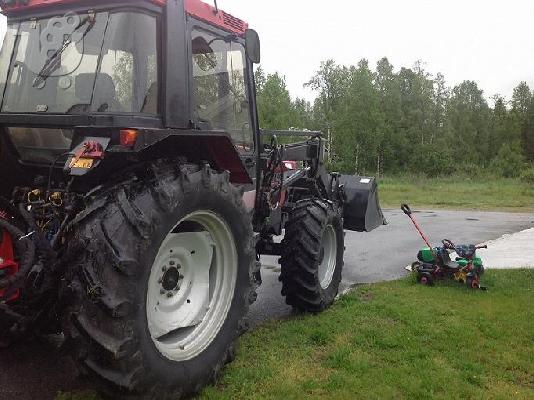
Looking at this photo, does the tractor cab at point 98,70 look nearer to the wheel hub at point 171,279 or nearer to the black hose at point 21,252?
the black hose at point 21,252

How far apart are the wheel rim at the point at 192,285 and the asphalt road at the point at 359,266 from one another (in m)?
0.77

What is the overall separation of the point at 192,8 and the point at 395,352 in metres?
3.18

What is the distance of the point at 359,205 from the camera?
24.8 ft

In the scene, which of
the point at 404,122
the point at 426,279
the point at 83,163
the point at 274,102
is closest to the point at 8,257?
the point at 83,163

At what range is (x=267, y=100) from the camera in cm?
3738

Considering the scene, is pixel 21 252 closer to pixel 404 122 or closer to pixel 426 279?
pixel 426 279

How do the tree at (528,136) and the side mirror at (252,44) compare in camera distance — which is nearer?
the side mirror at (252,44)

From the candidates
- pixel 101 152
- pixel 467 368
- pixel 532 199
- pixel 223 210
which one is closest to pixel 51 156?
pixel 101 152

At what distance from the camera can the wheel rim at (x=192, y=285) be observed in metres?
3.47

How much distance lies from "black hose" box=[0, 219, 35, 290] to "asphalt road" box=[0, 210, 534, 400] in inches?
38.0

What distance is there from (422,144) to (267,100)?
62.6 feet

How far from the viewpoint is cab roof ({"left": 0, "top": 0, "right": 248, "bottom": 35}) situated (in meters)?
3.75

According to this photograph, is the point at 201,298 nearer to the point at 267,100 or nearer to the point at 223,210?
the point at 223,210

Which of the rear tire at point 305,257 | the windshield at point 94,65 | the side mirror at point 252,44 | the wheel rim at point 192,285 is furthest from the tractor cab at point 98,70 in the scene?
the rear tire at point 305,257
